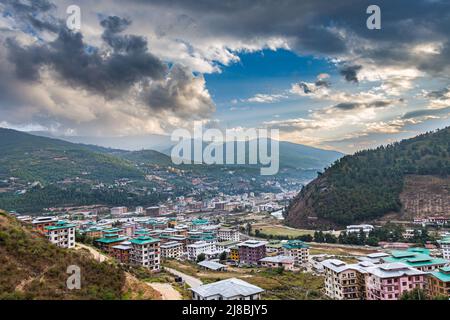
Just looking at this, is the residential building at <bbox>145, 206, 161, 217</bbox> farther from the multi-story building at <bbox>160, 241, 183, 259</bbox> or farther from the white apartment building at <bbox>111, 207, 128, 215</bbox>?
the multi-story building at <bbox>160, 241, 183, 259</bbox>

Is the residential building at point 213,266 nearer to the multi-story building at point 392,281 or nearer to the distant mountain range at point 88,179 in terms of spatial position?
the multi-story building at point 392,281

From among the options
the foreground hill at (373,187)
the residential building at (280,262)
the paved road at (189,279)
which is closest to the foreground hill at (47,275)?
the paved road at (189,279)

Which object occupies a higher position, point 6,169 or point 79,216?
point 6,169

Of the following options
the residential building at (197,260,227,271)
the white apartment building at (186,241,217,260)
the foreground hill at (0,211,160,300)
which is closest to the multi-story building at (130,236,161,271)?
the residential building at (197,260,227,271)
